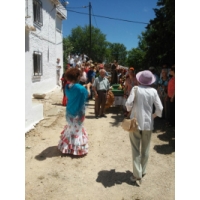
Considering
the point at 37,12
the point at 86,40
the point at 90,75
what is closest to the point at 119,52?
the point at 86,40

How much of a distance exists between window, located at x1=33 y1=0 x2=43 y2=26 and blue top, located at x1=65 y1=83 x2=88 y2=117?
7.71 m

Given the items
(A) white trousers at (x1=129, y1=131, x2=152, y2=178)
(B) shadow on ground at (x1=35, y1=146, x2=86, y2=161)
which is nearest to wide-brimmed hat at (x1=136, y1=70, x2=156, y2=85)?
(A) white trousers at (x1=129, y1=131, x2=152, y2=178)

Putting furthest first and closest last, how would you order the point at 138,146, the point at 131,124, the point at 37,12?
the point at 37,12 → the point at 138,146 → the point at 131,124

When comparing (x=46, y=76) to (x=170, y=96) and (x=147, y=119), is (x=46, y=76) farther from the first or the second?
(x=147, y=119)

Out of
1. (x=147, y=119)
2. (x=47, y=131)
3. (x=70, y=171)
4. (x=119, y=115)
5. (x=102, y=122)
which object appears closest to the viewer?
(x=147, y=119)

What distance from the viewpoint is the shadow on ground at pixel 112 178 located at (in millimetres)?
3271

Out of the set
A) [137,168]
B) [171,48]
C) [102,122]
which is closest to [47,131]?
[102,122]

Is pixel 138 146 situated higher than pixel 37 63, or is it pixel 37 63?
pixel 37 63

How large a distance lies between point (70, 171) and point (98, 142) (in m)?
1.42

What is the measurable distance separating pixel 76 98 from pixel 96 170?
129 centimetres

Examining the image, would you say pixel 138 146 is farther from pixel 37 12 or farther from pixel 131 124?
pixel 37 12

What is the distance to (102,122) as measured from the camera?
21.4ft

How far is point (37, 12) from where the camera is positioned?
10.5m

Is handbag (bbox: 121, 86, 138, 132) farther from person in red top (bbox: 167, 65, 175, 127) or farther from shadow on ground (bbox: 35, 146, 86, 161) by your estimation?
person in red top (bbox: 167, 65, 175, 127)
